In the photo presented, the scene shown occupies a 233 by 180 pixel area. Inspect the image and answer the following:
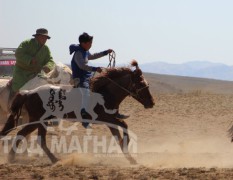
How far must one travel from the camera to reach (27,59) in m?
9.56

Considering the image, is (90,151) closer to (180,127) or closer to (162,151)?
(162,151)

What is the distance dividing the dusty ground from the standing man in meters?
1.53

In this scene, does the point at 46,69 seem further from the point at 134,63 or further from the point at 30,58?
the point at 134,63

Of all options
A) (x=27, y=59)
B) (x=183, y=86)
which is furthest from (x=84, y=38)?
(x=183, y=86)

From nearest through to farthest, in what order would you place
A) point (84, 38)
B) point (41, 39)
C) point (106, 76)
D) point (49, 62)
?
point (84, 38) < point (106, 76) < point (41, 39) < point (49, 62)

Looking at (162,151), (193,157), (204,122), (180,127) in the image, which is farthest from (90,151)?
(204,122)

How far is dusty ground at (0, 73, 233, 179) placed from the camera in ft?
22.3

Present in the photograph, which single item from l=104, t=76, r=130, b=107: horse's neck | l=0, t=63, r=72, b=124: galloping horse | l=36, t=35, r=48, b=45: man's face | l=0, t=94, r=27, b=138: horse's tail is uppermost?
l=36, t=35, r=48, b=45: man's face

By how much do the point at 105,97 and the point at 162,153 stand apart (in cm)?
167

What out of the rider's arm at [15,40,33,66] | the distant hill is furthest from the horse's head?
the distant hill

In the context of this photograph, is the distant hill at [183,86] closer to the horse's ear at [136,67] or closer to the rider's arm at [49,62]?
the rider's arm at [49,62]

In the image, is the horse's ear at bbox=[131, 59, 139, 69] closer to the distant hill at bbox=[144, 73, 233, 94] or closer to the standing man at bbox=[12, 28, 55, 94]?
the standing man at bbox=[12, 28, 55, 94]

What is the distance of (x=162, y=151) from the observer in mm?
10055

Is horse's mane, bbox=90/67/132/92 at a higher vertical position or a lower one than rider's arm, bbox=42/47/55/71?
lower
